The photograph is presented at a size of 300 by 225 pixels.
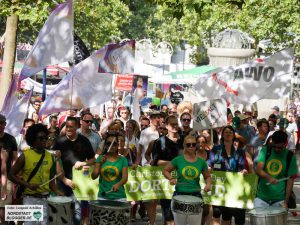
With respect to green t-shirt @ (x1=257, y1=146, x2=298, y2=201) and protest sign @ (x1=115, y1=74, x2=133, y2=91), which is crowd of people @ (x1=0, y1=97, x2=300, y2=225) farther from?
protest sign @ (x1=115, y1=74, x2=133, y2=91)

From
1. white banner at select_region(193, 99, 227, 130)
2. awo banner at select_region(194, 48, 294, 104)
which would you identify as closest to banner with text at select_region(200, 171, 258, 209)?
white banner at select_region(193, 99, 227, 130)

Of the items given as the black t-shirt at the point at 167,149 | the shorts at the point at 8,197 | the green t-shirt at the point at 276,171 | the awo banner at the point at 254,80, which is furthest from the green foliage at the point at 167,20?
the shorts at the point at 8,197

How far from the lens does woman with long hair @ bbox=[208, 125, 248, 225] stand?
46.0 feet

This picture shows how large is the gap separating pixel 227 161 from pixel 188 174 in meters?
1.44

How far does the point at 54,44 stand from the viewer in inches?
621

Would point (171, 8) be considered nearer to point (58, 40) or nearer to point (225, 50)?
point (58, 40)

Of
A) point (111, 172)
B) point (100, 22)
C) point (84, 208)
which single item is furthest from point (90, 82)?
point (100, 22)

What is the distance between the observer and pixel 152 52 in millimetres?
73062

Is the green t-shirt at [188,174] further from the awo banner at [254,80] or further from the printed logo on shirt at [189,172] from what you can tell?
the awo banner at [254,80]

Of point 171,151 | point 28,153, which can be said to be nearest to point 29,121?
point 171,151

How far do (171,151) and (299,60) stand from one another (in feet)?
165

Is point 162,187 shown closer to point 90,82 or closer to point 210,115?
point 90,82

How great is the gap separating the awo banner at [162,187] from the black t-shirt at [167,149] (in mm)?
227

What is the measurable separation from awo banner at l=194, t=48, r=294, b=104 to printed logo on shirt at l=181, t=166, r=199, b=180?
475 centimetres
